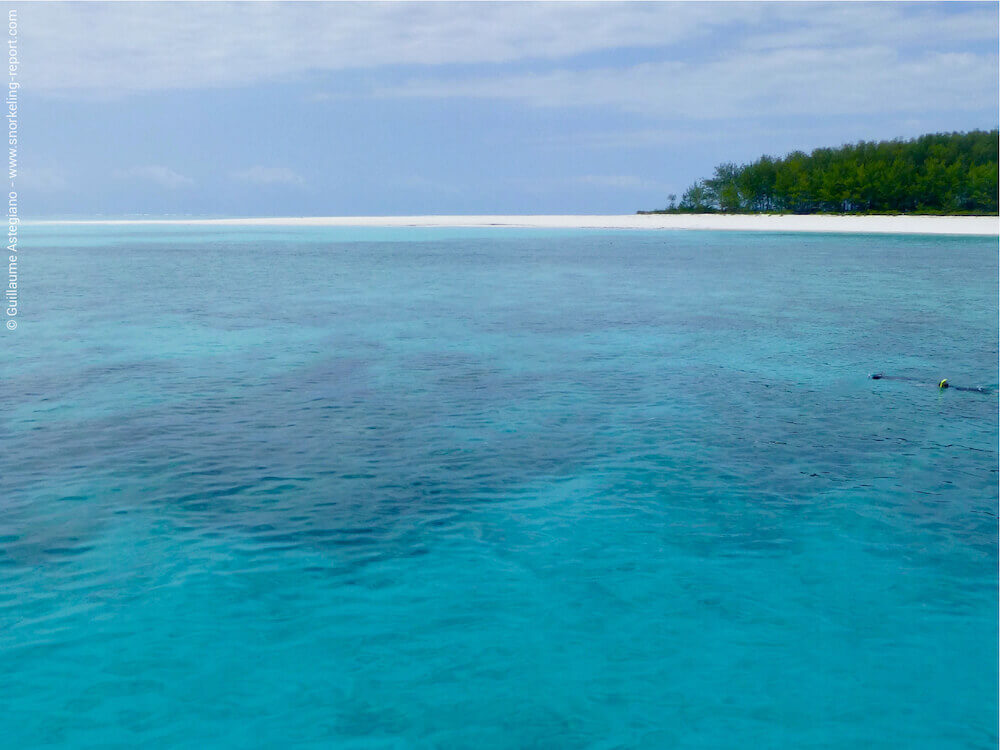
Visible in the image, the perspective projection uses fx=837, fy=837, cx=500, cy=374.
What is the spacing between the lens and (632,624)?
8414 millimetres

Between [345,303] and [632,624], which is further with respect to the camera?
[345,303]

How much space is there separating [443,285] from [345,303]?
8.56 meters

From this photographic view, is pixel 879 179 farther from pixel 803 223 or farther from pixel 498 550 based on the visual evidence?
pixel 498 550

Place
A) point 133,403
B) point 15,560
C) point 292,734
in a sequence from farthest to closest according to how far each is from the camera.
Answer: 1. point 133,403
2. point 15,560
3. point 292,734

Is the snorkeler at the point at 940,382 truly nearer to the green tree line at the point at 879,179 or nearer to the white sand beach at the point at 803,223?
the white sand beach at the point at 803,223

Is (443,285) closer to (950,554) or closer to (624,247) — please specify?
(950,554)

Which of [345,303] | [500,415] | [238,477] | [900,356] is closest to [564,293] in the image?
[345,303]

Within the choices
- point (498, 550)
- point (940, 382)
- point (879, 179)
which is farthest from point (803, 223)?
point (498, 550)

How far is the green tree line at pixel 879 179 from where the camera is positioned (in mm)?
100438

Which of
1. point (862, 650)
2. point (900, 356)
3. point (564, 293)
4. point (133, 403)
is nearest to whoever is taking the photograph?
point (862, 650)

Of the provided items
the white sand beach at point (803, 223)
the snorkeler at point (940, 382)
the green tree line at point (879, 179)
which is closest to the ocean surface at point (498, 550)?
the snorkeler at point (940, 382)

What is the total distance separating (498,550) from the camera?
32.2 ft

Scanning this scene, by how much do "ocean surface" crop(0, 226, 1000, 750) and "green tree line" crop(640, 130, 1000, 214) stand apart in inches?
3609

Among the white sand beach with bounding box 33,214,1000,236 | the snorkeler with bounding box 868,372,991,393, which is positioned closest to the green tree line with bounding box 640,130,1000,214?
the white sand beach with bounding box 33,214,1000,236
